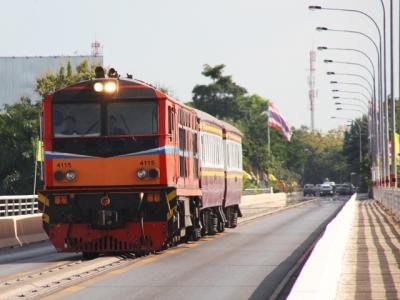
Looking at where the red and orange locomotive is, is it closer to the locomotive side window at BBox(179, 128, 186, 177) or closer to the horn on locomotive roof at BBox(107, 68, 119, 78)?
the horn on locomotive roof at BBox(107, 68, 119, 78)

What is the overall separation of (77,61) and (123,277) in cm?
12963

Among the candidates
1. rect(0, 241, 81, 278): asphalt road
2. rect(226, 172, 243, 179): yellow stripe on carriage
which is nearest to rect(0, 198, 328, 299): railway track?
rect(0, 241, 81, 278): asphalt road

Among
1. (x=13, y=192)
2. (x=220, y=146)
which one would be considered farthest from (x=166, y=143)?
(x=13, y=192)

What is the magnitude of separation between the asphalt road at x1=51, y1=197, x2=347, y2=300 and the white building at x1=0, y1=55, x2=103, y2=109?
4627 inches

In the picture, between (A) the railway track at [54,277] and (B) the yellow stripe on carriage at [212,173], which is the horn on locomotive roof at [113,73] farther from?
(B) the yellow stripe on carriage at [212,173]

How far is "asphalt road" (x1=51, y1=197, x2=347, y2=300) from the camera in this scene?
17.5 m

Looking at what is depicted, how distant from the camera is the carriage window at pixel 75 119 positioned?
85.1ft

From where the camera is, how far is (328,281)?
517 inches

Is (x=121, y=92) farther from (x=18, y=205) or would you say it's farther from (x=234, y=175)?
(x=18, y=205)

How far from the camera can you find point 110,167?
25625 millimetres

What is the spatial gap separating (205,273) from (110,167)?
503cm

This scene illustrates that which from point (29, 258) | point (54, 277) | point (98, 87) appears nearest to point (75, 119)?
point (98, 87)

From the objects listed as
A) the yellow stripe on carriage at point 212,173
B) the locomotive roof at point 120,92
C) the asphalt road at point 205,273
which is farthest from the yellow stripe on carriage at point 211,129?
the locomotive roof at point 120,92

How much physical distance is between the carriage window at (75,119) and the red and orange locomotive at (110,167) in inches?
0.8
